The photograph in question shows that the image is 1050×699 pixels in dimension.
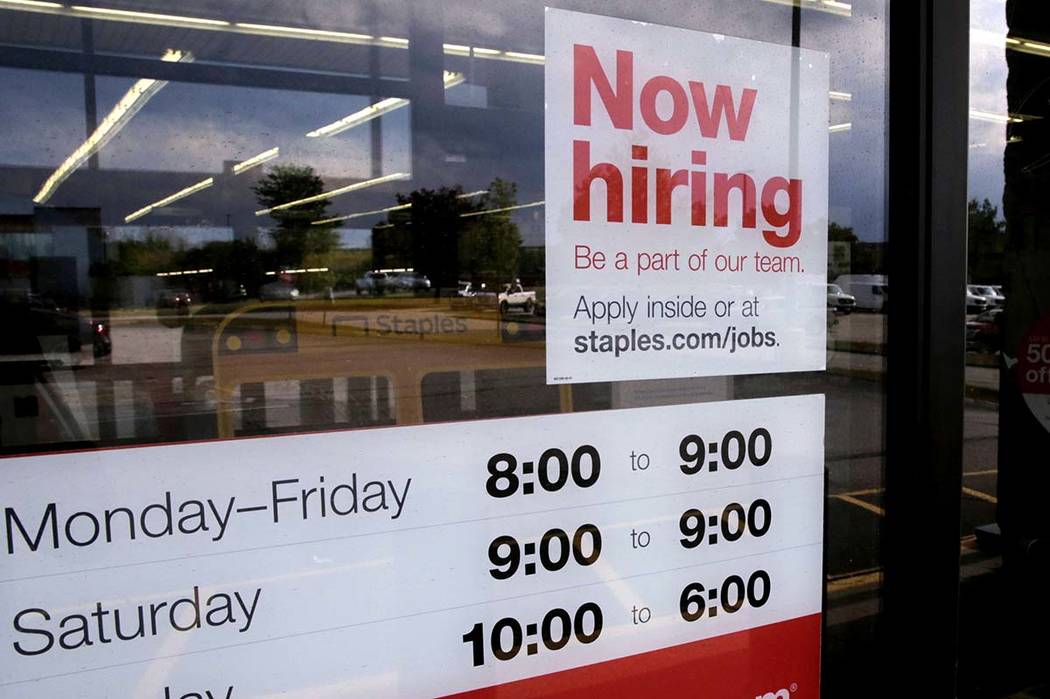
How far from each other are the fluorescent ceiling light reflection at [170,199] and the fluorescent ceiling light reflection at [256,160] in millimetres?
46

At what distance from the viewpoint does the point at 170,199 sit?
125cm

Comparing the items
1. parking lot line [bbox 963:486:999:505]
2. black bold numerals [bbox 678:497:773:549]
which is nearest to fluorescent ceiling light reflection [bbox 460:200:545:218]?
black bold numerals [bbox 678:497:773:549]

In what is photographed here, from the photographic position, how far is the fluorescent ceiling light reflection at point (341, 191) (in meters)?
1.33

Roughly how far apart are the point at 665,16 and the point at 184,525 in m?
1.39

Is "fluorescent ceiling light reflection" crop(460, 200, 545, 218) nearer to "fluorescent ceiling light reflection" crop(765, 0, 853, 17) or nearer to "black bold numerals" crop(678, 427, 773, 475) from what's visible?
"black bold numerals" crop(678, 427, 773, 475)

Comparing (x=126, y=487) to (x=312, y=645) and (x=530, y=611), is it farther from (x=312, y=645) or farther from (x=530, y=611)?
(x=530, y=611)

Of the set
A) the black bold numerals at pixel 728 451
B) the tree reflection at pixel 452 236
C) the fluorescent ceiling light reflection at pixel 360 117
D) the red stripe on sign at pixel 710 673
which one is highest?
the fluorescent ceiling light reflection at pixel 360 117

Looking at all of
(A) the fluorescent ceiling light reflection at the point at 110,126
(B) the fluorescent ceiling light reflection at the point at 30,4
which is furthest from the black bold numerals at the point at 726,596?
(B) the fluorescent ceiling light reflection at the point at 30,4

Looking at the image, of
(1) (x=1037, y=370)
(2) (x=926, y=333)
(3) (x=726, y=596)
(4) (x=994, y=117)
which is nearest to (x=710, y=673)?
(3) (x=726, y=596)

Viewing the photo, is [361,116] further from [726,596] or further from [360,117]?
[726,596]

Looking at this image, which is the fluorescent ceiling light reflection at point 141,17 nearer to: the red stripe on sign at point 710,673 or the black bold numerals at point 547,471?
the black bold numerals at point 547,471

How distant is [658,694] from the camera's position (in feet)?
5.59

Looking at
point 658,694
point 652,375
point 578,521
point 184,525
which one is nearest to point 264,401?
point 184,525

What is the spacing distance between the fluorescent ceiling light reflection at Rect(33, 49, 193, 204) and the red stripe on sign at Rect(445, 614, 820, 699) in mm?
1152
